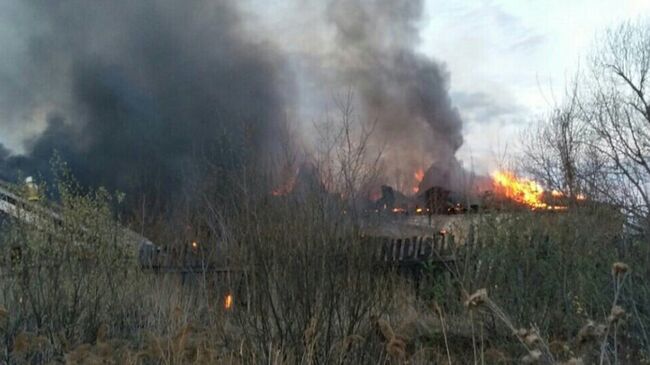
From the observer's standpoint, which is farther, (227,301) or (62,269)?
(62,269)

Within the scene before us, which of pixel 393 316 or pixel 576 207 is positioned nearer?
pixel 393 316

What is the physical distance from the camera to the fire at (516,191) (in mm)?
8938

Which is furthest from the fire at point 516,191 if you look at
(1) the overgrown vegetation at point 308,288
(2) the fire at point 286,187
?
(2) the fire at point 286,187

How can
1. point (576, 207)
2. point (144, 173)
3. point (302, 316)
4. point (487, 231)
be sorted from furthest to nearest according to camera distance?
point (144, 173) < point (576, 207) < point (487, 231) < point (302, 316)

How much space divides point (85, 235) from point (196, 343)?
2090mm

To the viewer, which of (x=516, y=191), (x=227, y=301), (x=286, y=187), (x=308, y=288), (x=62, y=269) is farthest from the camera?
(x=516, y=191)

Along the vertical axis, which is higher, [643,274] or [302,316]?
[643,274]

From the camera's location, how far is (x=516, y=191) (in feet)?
31.3

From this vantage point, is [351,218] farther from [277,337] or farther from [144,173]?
[144,173]

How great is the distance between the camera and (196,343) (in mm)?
5129

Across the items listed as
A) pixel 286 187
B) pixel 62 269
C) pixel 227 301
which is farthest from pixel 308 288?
pixel 62 269

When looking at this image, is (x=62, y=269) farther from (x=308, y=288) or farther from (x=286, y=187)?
(x=308, y=288)

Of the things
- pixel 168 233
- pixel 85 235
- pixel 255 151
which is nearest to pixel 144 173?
pixel 168 233

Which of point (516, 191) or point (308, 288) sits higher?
point (516, 191)
